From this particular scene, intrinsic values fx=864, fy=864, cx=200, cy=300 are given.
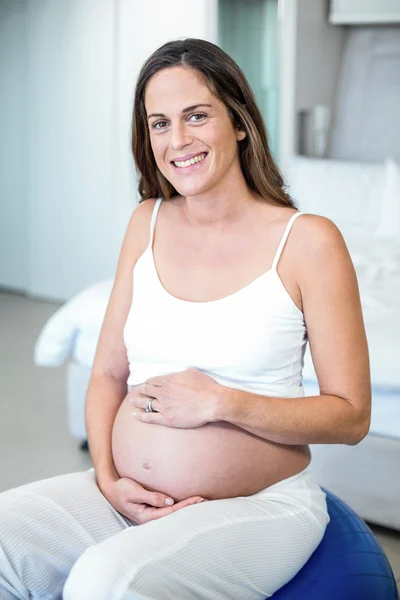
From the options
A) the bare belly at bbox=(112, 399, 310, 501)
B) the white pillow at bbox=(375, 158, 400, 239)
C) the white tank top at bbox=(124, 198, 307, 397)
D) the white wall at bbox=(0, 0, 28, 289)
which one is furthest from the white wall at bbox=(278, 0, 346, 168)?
the bare belly at bbox=(112, 399, 310, 501)

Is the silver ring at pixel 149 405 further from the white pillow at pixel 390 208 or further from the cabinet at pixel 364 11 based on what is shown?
the cabinet at pixel 364 11

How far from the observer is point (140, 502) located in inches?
58.5

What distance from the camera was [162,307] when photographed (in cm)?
158

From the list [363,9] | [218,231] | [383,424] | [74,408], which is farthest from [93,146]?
[218,231]

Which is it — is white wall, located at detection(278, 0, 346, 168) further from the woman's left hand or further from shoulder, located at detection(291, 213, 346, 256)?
the woman's left hand

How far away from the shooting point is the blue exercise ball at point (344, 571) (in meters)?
1.43

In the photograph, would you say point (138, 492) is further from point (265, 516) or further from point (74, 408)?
point (74, 408)

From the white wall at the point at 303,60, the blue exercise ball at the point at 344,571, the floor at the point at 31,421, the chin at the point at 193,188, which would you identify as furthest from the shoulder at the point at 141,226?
the white wall at the point at 303,60

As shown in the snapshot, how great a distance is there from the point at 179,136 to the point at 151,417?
0.49 meters

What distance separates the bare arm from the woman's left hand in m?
0.02

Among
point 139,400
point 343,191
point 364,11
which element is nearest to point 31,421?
point 343,191

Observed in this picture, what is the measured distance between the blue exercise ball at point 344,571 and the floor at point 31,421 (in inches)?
26.4

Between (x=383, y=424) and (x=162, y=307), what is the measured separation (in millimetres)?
970

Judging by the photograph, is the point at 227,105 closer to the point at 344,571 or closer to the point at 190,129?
the point at 190,129
